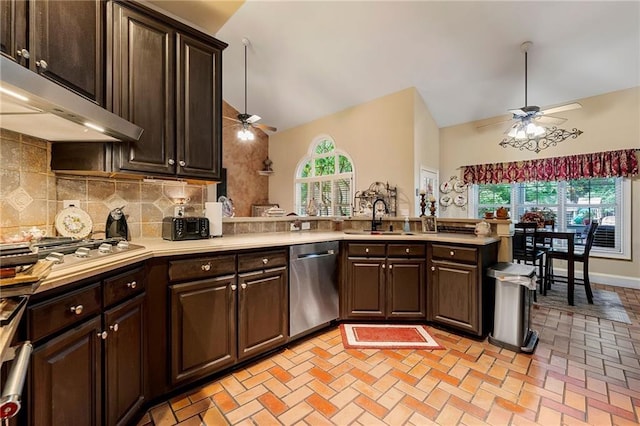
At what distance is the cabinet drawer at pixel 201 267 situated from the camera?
1.73 metres

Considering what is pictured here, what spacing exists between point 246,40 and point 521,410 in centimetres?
522

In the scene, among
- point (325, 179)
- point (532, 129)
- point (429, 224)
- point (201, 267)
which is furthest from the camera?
point (325, 179)

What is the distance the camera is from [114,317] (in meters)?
1.36

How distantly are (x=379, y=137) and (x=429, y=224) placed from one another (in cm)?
254

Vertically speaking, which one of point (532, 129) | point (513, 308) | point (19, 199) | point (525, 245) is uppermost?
point (532, 129)

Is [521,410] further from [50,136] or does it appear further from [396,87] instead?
[396,87]

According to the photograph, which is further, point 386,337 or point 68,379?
point 386,337

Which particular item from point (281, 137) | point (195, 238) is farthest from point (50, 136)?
point (281, 137)

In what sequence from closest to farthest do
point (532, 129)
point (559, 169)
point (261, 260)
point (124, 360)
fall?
1. point (124, 360)
2. point (261, 260)
3. point (532, 129)
4. point (559, 169)

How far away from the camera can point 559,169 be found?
4766mm

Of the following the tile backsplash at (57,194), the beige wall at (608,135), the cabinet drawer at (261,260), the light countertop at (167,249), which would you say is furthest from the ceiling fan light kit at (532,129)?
the tile backsplash at (57,194)

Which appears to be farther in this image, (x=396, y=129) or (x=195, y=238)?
(x=396, y=129)

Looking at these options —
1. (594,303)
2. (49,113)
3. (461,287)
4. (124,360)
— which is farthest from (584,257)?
(49,113)

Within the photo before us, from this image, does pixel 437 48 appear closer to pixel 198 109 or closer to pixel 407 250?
pixel 407 250
